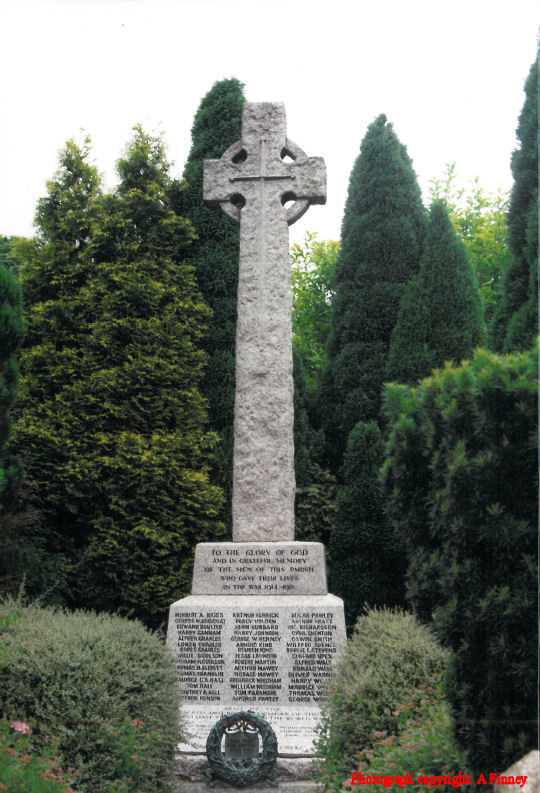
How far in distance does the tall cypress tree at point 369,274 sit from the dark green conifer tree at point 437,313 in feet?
1.28

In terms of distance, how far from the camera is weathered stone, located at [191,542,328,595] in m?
6.52

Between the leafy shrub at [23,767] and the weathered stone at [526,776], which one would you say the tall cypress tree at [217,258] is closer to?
the leafy shrub at [23,767]

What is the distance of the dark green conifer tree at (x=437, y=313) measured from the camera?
10.5 m

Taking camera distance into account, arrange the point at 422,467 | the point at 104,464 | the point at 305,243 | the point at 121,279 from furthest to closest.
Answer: the point at 305,243 < the point at 121,279 < the point at 104,464 < the point at 422,467

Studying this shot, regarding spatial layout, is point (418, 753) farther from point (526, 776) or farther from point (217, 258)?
point (217, 258)

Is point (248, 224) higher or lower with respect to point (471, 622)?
higher

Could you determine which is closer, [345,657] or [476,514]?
[476,514]

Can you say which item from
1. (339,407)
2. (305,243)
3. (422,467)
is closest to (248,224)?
(339,407)

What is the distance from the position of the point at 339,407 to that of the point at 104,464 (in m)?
3.58

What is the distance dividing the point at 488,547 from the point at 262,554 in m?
3.48

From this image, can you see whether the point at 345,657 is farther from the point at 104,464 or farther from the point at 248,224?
the point at 104,464

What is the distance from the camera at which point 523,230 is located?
7.61 m

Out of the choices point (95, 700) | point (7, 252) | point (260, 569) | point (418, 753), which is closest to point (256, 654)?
point (260, 569)

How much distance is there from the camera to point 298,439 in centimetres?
1057
